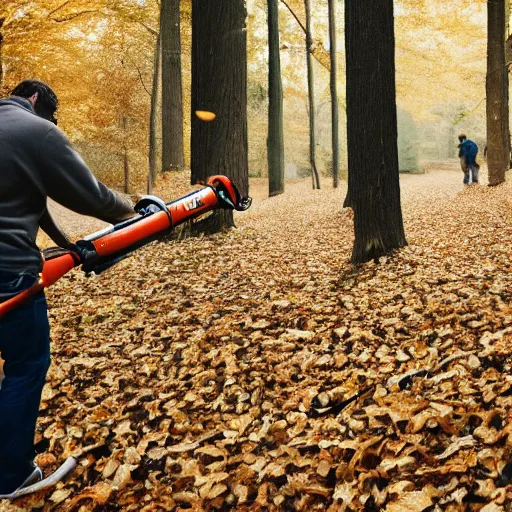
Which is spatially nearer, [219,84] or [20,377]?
[20,377]

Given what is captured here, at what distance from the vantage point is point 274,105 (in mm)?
15383

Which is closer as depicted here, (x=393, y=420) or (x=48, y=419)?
→ (x=393, y=420)

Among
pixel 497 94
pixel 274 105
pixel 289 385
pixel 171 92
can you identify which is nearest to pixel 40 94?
pixel 289 385

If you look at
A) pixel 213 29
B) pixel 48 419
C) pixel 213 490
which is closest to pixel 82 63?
pixel 213 29

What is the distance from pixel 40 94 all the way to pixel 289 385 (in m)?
2.54

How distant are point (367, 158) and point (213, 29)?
11.3ft

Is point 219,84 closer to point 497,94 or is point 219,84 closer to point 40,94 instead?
point 40,94

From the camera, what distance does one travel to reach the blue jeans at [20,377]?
7.95ft

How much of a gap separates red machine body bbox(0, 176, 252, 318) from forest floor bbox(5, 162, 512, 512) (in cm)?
131

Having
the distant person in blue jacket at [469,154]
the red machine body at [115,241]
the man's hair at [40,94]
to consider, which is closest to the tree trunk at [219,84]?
the red machine body at [115,241]

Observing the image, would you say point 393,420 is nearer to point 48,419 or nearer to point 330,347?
point 330,347

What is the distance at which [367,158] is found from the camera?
213 inches

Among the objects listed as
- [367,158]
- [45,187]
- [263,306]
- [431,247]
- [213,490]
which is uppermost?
[367,158]

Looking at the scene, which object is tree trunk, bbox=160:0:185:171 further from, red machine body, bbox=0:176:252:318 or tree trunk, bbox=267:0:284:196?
red machine body, bbox=0:176:252:318
